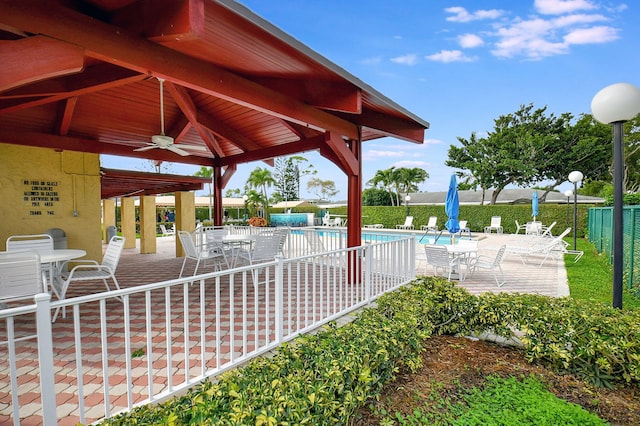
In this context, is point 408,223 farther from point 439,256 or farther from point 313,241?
point 439,256

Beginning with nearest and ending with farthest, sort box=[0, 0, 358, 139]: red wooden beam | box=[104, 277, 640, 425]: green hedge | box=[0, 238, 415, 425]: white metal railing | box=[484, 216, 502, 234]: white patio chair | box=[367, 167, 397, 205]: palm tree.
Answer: box=[104, 277, 640, 425]: green hedge
box=[0, 238, 415, 425]: white metal railing
box=[0, 0, 358, 139]: red wooden beam
box=[484, 216, 502, 234]: white patio chair
box=[367, 167, 397, 205]: palm tree

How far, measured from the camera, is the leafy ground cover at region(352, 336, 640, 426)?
214 centimetres

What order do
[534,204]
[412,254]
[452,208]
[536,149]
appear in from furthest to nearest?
[536,149]
[534,204]
[452,208]
[412,254]

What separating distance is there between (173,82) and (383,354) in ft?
10.7

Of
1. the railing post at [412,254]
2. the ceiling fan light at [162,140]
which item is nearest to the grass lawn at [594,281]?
the railing post at [412,254]

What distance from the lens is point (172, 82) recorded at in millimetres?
3531

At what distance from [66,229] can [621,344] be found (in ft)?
29.0

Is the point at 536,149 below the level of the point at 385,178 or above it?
above

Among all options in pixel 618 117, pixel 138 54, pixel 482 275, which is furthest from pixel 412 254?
pixel 138 54

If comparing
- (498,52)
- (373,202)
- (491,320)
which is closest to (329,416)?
(491,320)

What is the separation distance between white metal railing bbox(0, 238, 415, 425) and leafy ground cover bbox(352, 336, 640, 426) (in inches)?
46.6

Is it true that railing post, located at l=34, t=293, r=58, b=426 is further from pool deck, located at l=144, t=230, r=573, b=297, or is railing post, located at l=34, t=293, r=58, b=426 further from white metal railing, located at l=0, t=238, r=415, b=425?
pool deck, located at l=144, t=230, r=573, b=297

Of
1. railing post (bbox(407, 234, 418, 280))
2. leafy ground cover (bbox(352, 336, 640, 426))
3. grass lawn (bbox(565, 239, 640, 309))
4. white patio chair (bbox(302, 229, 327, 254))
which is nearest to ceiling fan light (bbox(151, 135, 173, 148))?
white patio chair (bbox(302, 229, 327, 254))

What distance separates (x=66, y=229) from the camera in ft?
21.4
